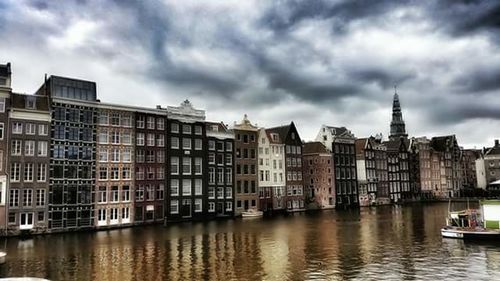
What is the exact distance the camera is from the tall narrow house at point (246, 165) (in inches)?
4173

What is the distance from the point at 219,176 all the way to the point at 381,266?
6425cm

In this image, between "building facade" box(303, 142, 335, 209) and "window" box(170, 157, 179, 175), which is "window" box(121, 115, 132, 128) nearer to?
"window" box(170, 157, 179, 175)

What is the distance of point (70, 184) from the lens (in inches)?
2977

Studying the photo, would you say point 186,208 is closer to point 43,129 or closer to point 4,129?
point 43,129

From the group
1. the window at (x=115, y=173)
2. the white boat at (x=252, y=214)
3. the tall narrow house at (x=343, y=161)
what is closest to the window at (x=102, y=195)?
the window at (x=115, y=173)

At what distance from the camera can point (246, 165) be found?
358 feet

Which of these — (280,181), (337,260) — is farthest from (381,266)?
(280,181)

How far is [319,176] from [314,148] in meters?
8.38

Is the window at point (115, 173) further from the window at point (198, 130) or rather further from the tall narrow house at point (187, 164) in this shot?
the window at point (198, 130)

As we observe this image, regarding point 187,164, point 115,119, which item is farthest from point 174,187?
point 115,119

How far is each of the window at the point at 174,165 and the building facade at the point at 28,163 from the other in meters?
24.9

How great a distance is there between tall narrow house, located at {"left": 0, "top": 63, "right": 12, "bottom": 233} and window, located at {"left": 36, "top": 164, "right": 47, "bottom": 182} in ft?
16.8

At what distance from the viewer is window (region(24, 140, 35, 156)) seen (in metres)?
70.7

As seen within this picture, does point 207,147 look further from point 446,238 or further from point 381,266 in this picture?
point 381,266
